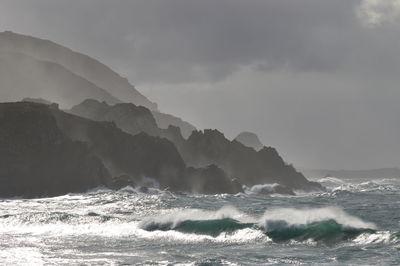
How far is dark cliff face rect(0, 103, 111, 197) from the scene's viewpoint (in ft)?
290

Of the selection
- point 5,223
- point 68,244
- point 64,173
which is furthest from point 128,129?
point 68,244

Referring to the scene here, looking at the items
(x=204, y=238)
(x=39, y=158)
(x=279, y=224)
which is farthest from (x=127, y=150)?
(x=279, y=224)

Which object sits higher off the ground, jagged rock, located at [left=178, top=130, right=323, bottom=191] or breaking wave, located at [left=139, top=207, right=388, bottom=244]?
jagged rock, located at [left=178, top=130, right=323, bottom=191]

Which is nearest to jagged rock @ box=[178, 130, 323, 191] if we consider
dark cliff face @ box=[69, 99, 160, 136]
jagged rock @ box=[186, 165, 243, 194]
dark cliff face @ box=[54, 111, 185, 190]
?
dark cliff face @ box=[69, 99, 160, 136]

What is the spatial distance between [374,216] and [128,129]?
9660cm

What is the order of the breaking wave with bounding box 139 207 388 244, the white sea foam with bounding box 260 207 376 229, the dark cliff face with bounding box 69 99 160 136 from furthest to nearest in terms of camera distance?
1. the dark cliff face with bounding box 69 99 160 136
2. the white sea foam with bounding box 260 207 376 229
3. the breaking wave with bounding box 139 207 388 244

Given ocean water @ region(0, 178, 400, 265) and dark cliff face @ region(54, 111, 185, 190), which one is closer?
ocean water @ region(0, 178, 400, 265)

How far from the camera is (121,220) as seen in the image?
42.8 metres

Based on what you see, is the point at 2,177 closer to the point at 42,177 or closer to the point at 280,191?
the point at 42,177

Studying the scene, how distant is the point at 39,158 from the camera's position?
92375 mm

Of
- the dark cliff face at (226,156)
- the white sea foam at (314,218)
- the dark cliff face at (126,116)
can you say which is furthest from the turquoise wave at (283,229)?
the dark cliff face at (126,116)

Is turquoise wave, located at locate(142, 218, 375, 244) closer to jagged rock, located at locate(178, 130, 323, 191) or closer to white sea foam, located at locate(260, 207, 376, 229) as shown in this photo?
white sea foam, located at locate(260, 207, 376, 229)

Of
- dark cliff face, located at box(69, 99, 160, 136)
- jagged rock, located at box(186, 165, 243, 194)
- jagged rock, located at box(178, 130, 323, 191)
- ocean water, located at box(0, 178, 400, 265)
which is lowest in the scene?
ocean water, located at box(0, 178, 400, 265)

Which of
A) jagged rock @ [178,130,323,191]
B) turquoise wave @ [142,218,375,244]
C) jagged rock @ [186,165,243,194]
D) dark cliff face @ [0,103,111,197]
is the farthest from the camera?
jagged rock @ [178,130,323,191]
